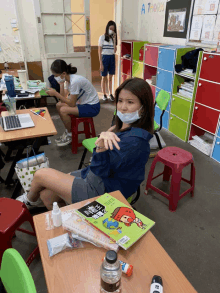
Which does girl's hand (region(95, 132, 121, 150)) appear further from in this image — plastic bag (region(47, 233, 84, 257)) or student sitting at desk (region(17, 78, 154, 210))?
plastic bag (region(47, 233, 84, 257))

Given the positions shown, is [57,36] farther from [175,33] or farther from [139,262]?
[139,262]

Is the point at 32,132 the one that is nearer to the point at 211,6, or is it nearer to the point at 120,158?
the point at 120,158

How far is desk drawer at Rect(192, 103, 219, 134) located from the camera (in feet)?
9.36

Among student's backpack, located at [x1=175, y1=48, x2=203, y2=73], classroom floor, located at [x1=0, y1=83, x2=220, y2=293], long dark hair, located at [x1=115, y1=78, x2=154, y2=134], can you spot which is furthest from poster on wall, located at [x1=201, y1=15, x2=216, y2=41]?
long dark hair, located at [x1=115, y1=78, x2=154, y2=134]

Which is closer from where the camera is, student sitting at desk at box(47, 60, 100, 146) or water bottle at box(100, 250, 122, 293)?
water bottle at box(100, 250, 122, 293)

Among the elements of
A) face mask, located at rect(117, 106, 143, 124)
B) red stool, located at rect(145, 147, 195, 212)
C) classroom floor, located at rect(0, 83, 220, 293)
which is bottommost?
classroom floor, located at rect(0, 83, 220, 293)

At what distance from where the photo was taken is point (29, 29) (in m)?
4.52

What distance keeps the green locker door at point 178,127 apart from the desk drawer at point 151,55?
106cm

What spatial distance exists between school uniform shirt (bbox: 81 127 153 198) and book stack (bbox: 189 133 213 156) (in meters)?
2.05

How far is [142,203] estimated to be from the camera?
7.23 ft

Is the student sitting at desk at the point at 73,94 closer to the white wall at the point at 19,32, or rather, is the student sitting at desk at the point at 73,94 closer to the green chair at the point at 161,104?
the green chair at the point at 161,104

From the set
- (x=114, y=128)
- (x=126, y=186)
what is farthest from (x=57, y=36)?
(x=126, y=186)

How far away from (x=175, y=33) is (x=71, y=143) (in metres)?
2.58

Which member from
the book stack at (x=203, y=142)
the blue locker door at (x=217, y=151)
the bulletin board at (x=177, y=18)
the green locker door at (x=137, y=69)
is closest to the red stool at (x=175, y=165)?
the blue locker door at (x=217, y=151)
